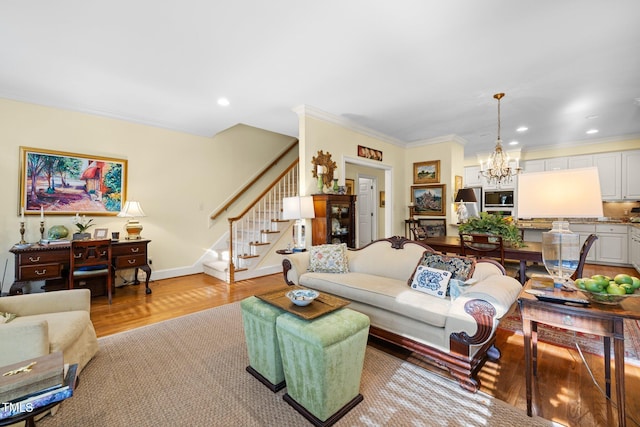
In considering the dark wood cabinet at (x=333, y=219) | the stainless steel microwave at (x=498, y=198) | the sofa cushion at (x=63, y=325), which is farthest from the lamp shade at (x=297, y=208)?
the stainless steel microwave at (x=498, y=198)

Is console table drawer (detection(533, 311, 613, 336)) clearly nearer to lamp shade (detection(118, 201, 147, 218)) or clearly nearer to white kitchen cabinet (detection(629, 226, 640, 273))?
lamp shade (detection(118, 201, 147, 218))

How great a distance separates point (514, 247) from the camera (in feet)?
10.8

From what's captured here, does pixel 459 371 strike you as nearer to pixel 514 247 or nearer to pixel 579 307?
pixel 579 307

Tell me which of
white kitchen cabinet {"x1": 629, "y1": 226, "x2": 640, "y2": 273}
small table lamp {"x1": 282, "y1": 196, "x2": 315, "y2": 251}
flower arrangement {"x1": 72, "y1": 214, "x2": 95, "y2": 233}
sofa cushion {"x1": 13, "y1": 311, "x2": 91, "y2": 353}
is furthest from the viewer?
white kitchen cabinet {"x1": 629, "y1": 226, "x2": 640, "y2": 273}

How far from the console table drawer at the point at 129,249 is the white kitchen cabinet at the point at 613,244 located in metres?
8.68

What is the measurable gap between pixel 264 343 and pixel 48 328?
4.63ft

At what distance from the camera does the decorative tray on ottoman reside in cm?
176

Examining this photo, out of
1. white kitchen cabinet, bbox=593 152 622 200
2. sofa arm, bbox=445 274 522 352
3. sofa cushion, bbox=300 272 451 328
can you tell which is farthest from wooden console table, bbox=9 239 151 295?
white kitchen cabinet, bbox=593 152 622 200

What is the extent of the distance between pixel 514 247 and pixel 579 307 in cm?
213

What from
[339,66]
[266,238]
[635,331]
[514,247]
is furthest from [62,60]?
[635,331]

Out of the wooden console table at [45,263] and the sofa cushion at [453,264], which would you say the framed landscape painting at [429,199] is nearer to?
the sofa cushion at [453,264]

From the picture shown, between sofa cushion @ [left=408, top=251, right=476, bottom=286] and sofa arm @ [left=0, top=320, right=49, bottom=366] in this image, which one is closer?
sofa arm @ [left=0, top=320, right=49, bottom=366]

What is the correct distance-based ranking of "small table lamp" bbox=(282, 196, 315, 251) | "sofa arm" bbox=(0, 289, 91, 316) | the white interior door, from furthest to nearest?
the white interior door < "small table lamp" bbox=(282, 196, 315, 251) < "sofa arm" bbox=(0, 289, 91, 316)

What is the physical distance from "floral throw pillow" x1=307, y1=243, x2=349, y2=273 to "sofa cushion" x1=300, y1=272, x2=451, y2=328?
0.11 metres
